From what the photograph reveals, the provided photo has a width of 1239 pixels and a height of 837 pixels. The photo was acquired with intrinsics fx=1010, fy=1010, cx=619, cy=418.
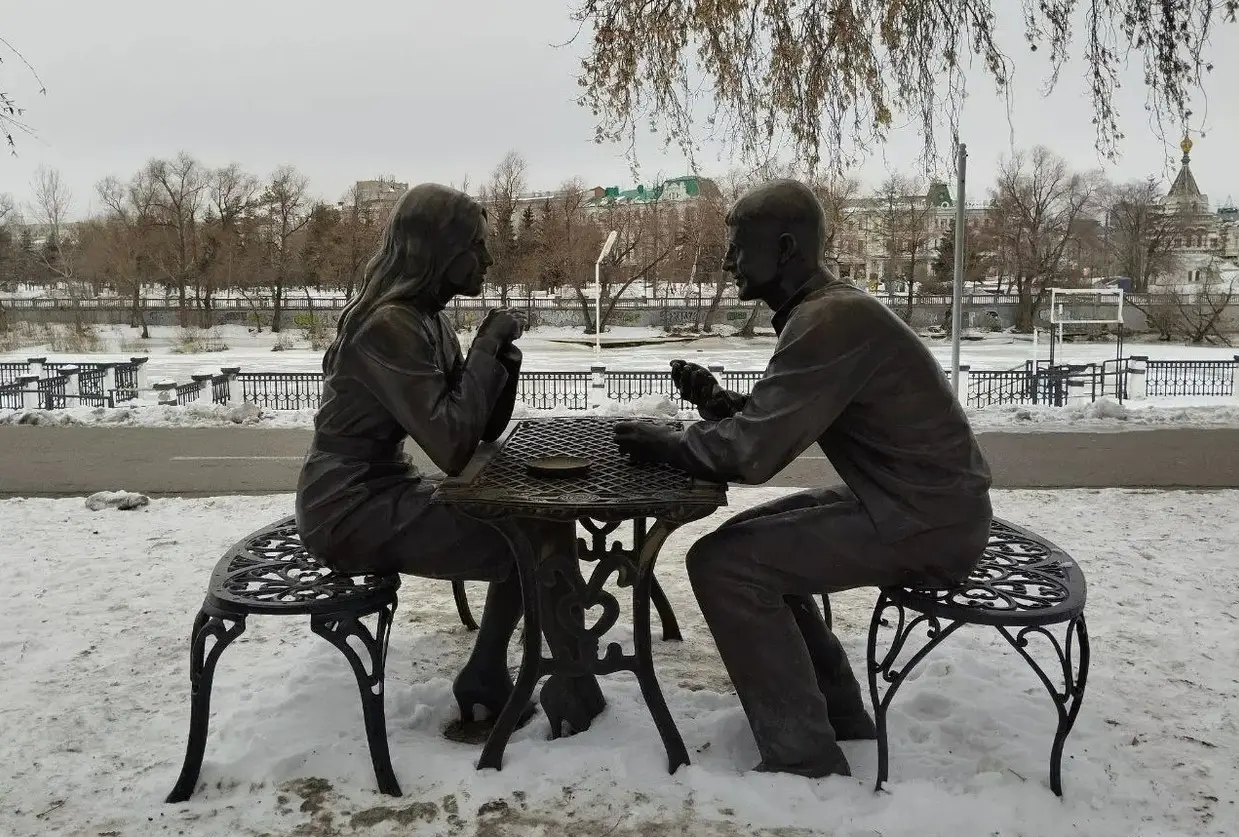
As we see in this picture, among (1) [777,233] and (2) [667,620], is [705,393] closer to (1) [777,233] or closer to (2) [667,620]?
(1) [777,233]

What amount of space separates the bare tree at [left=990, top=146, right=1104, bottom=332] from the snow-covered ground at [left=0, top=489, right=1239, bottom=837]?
134 feet

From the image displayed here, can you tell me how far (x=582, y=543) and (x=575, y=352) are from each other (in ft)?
91.4

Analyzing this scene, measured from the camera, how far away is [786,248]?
10.4 ft

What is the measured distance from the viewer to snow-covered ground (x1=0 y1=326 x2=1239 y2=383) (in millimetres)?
26031

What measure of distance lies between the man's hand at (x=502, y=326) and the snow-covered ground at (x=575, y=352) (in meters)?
19.2

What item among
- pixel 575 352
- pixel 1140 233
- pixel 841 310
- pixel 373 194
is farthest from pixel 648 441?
pixel 1140 233

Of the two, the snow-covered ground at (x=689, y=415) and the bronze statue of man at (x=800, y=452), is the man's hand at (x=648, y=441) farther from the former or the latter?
the snow-covered ground at (x=689, y=415)

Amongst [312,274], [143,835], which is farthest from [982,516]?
[312,274]

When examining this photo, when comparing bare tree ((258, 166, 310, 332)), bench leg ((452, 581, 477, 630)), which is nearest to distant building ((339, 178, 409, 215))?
bare tree ((258, 166, 310, 332))

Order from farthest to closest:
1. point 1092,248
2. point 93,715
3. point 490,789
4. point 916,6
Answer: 1. point 1092,248
2. point 916,6
3. point 93,715
4. point 490,789

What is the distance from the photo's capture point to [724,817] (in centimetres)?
296

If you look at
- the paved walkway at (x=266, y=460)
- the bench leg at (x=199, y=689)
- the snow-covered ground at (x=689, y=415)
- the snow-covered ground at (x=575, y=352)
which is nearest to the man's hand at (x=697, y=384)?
the bench leg at (x=199, y=689)

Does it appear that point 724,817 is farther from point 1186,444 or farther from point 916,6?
point 1186,444

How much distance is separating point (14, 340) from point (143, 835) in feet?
115
